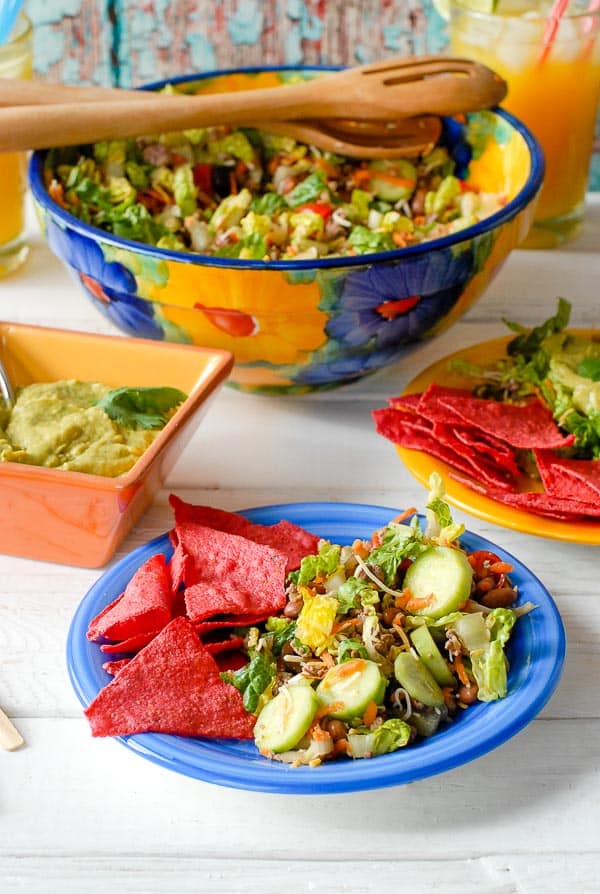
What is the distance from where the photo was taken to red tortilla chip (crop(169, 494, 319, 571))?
1482 millimetres

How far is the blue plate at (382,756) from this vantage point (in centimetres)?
115

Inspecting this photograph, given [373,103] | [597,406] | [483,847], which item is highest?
[373,103]

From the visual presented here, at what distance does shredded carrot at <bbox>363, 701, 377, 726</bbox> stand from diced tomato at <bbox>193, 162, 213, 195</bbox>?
1149mm

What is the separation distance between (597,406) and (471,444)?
0.64 ft

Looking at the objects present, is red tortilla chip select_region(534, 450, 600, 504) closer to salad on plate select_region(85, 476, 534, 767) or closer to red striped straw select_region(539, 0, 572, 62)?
salad on plate select_region(85, 476, 534, 767)

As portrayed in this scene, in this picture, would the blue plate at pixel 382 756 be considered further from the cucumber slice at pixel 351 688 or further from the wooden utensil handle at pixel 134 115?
the wooden utensil handle at pixel 134 115

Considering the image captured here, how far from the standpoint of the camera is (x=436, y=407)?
66.9 inches

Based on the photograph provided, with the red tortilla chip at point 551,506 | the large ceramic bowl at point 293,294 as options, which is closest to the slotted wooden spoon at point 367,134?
the large ceramic bowl at point 293,294

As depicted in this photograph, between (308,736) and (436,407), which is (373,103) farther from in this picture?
(308,736)

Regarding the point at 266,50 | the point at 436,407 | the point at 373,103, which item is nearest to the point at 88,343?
the point at 436,407

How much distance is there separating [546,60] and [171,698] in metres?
1.52

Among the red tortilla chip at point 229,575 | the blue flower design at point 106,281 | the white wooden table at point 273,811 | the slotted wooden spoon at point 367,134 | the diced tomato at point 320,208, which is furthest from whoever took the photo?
the slotted wooden spoon at point 367,134

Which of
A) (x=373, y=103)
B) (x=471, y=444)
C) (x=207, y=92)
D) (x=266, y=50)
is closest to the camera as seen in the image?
(x=471, y=444)

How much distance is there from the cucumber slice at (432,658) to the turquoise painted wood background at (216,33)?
1922 millimetres
